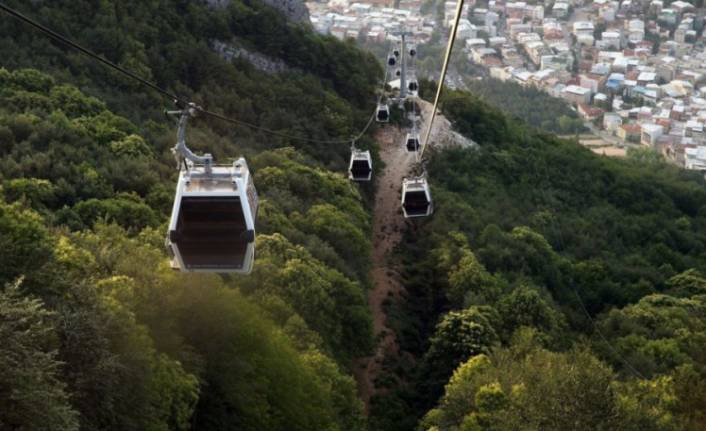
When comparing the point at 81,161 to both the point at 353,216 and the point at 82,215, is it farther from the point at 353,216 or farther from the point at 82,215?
the point at 353,216

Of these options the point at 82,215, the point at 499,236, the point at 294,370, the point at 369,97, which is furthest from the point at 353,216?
the point at 369,97

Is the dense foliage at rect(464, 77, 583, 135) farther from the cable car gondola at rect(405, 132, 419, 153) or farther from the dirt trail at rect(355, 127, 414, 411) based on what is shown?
the cable car gondola at rect(405, 132, 419, 153)

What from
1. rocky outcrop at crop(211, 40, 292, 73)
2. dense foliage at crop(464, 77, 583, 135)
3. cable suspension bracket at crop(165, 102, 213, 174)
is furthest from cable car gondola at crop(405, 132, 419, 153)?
dense foliage at crop(464, 77, 583, 135)

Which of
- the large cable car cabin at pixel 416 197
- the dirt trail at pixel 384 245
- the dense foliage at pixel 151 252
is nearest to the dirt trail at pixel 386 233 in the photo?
the dirt trail at pixel 384 245

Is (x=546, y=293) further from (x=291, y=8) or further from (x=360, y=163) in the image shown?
(x=291, y=8)

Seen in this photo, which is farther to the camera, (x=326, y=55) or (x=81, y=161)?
(x=326, y=55)

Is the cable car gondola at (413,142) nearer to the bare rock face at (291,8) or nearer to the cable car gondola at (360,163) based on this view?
the cable car gondola at (360,163)
